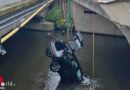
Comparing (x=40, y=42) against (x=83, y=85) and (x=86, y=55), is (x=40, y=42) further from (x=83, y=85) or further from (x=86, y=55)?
(x=83, y=85)

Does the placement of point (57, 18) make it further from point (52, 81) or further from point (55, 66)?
point (52, 81)

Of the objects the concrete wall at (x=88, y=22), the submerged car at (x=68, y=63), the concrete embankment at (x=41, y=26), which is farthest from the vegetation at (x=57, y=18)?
the submerged car at (x=68, y=63)

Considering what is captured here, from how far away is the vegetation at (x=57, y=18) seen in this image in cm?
3203

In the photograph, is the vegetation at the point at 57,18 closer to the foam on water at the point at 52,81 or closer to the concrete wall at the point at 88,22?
the concrete wall at the point at 88,22

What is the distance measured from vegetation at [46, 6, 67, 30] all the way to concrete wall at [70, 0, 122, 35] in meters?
2.43

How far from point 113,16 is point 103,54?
7845mm

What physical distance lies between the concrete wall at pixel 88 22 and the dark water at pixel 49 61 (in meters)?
1.62

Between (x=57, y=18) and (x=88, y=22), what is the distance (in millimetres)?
6511

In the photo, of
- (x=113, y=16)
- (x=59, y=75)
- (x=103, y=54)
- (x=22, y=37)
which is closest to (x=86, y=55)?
Result: (x=103, y=54)

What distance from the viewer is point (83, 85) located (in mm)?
16703

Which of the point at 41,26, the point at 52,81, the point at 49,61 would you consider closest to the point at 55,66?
the point at 52,81

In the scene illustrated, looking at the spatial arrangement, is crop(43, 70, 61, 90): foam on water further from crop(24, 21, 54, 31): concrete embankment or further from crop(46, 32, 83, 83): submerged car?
crop(24, 21, 54, 31): concrete embankment

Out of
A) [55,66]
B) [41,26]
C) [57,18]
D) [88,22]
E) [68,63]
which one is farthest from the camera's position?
[57,18]

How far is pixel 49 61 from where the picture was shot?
823 inches
